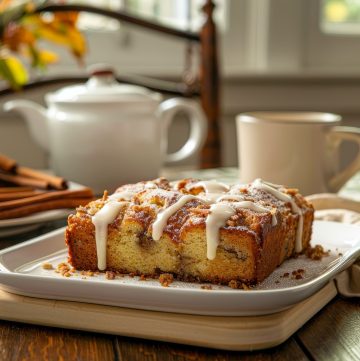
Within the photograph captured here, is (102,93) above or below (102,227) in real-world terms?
above

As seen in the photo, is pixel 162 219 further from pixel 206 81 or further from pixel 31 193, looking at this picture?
pixel 206 81

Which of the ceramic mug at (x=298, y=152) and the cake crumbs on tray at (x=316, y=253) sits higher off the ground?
the ceramic mug at (x=298, y=152)

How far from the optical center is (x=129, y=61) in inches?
100

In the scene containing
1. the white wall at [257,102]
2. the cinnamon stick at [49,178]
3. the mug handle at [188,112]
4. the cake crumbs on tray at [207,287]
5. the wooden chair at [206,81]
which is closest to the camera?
the cake crumbs on tray at [207,287]

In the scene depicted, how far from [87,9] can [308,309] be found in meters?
1.28

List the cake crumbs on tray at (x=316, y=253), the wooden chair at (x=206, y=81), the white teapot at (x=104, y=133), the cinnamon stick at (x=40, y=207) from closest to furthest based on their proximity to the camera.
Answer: the cake crumbs on tray at (x=316, y=253) < the cinnamon stick at (x=40, y=207) < the white teapot at (x=104, y=133) < the wooden chair at (x=206, y=81)

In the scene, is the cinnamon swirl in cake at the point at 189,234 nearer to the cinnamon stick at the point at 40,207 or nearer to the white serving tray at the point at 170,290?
the white serving tray at the point at 170,290

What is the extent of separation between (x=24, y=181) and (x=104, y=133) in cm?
25

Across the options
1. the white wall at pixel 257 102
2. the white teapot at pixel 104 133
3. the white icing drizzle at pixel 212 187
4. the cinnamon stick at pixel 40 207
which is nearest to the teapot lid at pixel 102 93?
the white teapot at pixel 104 133

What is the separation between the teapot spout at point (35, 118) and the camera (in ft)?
4.94

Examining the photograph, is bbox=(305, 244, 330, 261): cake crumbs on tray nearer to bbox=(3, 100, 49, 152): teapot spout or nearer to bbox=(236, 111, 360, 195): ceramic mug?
bbox=(236, 111, 360, 195): ceramic mug

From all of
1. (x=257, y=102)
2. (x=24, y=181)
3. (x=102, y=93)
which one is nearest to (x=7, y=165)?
(x=24, y=181)

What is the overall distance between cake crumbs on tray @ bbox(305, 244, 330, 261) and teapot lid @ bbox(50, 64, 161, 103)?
2.22 ft

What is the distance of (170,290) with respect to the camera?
2.15 feet
